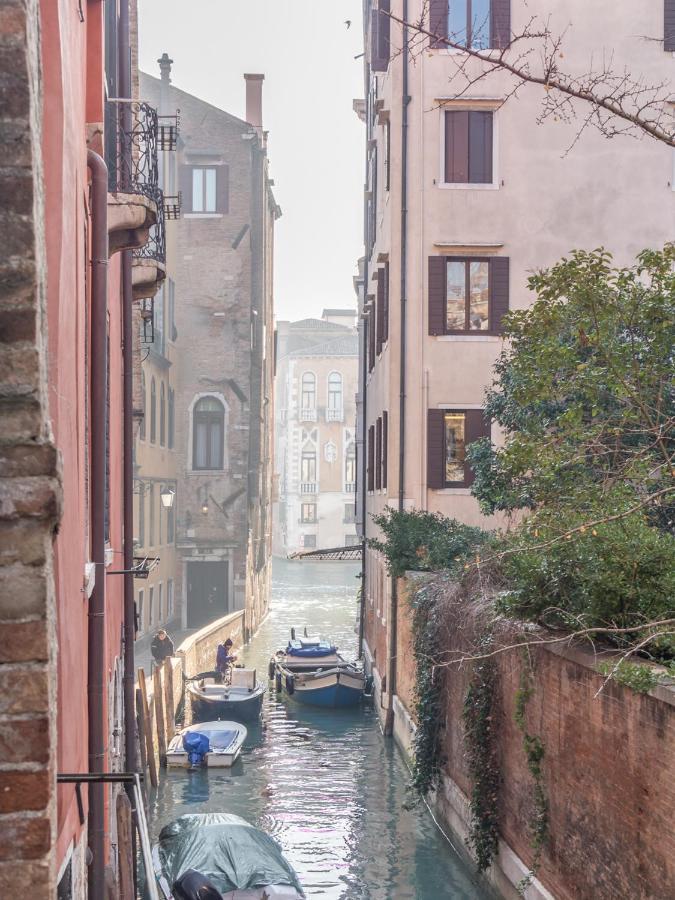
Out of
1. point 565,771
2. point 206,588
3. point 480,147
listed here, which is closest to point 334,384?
point 206,588

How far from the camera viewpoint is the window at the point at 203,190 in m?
36.3

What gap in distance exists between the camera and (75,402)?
6.40m

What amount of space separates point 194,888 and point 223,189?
94.1 feet

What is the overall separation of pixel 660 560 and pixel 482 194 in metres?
11.3

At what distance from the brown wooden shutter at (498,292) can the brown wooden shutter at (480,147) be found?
4.43 ft

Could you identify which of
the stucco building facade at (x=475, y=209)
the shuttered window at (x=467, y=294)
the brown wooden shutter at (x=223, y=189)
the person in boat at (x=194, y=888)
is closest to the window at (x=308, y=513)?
the brown wooden shutter at (x=223, y=189)

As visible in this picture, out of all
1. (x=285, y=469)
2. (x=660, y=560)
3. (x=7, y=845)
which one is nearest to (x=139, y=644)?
(x=660, y=560)

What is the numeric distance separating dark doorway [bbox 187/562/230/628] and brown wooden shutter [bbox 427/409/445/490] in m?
18.0

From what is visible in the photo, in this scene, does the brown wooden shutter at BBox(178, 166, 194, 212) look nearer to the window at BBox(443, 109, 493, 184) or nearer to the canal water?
the canal water

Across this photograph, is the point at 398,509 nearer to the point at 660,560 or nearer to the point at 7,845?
the point at 660,560

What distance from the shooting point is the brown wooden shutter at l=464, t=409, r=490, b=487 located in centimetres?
1858

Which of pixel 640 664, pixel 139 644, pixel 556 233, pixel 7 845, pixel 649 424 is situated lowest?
pixel 139 644

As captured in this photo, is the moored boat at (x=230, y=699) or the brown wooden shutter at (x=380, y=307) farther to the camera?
the moored boat at (x=230, y=699)

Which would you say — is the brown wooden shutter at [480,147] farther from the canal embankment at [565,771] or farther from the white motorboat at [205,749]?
the white motorboat at [205,749]
